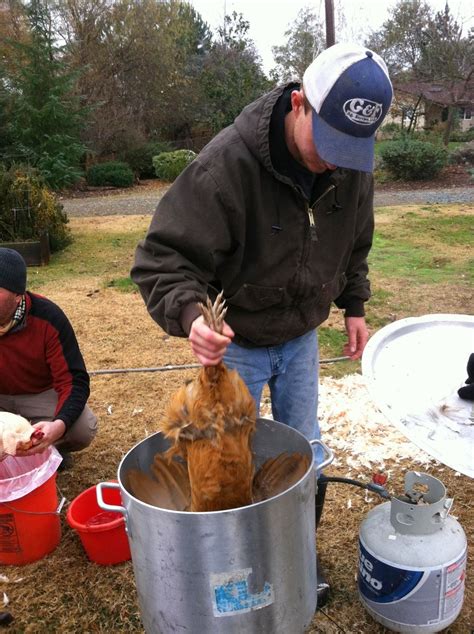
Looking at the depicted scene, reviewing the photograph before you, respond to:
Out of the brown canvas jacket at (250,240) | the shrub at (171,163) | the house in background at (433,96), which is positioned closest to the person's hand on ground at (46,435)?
the brown canvas jacket at (250,240)

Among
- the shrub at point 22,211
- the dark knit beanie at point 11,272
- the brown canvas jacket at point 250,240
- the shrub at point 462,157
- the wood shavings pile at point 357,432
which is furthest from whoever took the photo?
the shrub at point 462,157

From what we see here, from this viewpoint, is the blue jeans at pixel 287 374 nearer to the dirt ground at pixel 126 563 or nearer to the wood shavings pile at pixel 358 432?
the dirt ground at pixel 126 563

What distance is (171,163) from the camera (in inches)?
778

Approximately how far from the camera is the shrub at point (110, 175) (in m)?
19.6

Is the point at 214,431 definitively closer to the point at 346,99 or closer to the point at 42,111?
the point at 346,99

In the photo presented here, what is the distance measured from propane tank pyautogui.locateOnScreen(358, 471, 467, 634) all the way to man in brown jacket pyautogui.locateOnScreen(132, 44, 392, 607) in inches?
14.6

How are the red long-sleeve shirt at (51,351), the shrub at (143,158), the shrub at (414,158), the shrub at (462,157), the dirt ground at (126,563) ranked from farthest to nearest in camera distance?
the shrub at (143,158) → the shrub at (462,157) → the shrub at (414,158) → the red long-sleeve shirt at (51,351) → the dirt ground at (126,563)

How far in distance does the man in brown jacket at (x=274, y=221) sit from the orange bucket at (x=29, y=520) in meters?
1.26

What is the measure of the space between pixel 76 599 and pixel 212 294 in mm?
1633

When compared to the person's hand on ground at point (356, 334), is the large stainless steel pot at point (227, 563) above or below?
below

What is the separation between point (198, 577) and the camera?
1591mm

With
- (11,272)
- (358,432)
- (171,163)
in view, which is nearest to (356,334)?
(358,432)

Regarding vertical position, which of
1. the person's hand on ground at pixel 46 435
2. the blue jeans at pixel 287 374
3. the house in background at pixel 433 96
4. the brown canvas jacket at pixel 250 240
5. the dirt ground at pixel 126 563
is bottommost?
the dirt ground at pixel 126 563

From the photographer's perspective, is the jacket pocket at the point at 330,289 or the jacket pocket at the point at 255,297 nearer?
the jacket pocket at the point at 255,297
